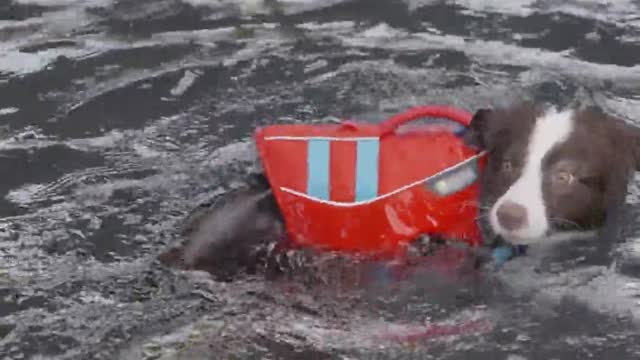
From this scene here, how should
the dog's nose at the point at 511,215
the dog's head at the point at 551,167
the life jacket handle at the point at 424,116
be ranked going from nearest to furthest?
the dog's nose at the point at 511,215
the dog's head at the point at 551,167
the life jacket handle at the point at 424,116

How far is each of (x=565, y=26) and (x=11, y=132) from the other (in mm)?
4264

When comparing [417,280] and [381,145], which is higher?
[381,145]

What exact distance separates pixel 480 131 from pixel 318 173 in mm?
837

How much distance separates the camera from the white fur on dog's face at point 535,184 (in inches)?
202

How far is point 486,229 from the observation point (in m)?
5.52

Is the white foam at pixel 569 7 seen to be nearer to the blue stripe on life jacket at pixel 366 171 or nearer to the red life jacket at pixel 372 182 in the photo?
the red life jacket at pixel 372 182

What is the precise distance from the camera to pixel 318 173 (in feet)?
18.2

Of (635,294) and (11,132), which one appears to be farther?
(11,132)

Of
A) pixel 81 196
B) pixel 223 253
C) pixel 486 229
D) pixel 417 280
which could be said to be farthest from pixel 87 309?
pixel 486 229

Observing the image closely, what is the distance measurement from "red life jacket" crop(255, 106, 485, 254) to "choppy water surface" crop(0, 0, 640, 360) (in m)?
0.27

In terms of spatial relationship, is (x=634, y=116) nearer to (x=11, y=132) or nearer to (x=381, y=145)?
(x=381, y=145)

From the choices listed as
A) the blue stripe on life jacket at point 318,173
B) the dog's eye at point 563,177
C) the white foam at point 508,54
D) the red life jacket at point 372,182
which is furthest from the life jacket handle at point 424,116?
the white foam at point 508,54

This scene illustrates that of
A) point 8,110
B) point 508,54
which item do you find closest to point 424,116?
point 508,54

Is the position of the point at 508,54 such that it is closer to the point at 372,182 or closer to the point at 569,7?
the point at 569,7
